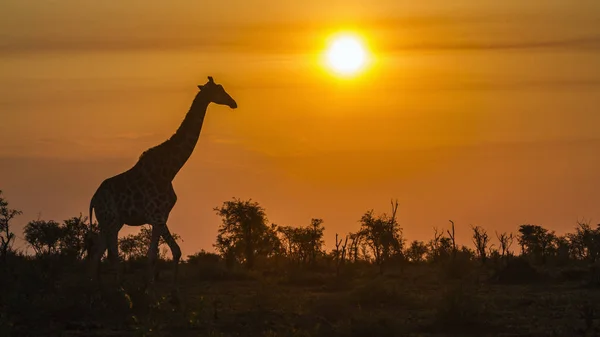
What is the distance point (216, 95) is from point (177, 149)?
6.58ft

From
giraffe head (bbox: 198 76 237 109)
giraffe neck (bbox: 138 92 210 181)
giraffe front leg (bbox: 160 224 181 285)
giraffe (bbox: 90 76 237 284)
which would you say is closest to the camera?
giraffe front leg (bbox: 160 224 181 285)

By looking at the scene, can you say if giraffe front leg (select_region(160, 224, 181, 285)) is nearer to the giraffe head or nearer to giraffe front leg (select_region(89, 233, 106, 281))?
giraffe front leg (select_region(89, 233, 106, 281))

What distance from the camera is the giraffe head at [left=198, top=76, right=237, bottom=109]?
2852 cm

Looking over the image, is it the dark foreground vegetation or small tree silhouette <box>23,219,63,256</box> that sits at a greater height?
small tree silhouette <box>23,219,63,256</box>

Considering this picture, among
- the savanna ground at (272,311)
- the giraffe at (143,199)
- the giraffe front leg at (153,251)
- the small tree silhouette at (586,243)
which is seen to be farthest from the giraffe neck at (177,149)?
the small tree silhouette at (586,243)

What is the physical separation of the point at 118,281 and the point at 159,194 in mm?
3413

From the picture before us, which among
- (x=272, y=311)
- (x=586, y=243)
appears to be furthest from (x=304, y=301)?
(x=586, y=243)

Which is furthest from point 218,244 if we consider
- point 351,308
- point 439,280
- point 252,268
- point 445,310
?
point 445,310

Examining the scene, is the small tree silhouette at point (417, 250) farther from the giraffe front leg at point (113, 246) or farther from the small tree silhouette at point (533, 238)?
the giraffe front leg at point (113, 246)

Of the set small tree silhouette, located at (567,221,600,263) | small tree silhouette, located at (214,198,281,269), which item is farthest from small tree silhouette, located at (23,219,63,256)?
small tree silhouette, located at (567,221,600,263)

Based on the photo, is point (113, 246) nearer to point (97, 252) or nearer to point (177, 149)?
point (97, 252)

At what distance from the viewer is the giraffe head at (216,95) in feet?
93.6

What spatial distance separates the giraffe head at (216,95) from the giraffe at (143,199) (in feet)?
5.16

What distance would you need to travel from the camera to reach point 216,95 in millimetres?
28562
